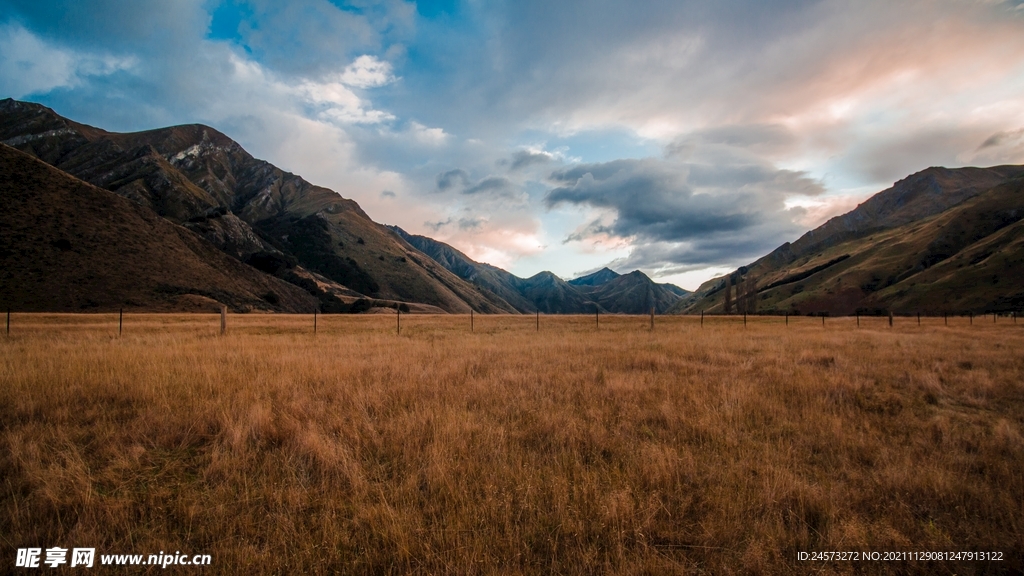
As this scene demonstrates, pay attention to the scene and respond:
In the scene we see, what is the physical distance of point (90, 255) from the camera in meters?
57.8

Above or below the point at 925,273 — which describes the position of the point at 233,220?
above

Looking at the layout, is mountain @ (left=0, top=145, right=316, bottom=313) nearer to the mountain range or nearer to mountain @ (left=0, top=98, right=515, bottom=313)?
the mountain range

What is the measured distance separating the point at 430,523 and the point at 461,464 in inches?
42.0

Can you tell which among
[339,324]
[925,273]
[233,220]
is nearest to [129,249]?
[339,324]

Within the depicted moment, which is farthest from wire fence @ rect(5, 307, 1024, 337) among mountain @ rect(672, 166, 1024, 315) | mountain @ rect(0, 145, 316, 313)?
mountain @ rect(672, 166, 1024, 315)

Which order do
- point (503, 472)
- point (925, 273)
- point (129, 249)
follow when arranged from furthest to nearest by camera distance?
point (925, 273)
point (129, 249)
point (503, 472)

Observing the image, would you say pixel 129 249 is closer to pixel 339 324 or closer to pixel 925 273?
pixel 339 324

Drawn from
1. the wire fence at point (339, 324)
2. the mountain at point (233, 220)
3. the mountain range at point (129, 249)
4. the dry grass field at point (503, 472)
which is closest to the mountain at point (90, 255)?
the mountain range at point (129, 249)

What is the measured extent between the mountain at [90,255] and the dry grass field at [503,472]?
2482 inches

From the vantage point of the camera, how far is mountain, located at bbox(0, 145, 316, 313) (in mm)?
52272

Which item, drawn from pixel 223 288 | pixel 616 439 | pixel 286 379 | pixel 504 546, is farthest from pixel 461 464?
pixel 223 288

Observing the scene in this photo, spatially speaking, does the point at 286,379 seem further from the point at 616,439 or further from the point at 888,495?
the point at 888,495

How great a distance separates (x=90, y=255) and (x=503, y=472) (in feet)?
274

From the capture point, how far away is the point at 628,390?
8039mm
